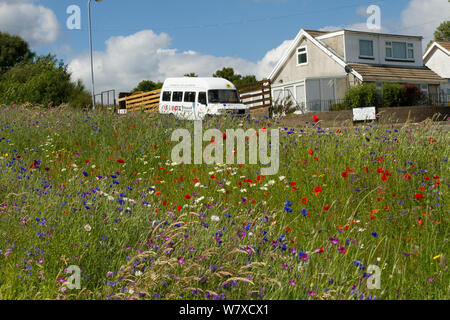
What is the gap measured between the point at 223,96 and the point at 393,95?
1434cm

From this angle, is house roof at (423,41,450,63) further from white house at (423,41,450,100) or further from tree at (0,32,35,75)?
tree at (0,32,35,75)

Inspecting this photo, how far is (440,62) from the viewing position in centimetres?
5156

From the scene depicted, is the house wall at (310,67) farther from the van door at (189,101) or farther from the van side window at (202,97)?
the van side window at (202,97)

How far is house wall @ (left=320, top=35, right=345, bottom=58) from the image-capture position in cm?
3800

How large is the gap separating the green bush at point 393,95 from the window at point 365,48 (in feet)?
22.7

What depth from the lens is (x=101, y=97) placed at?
1425 inches

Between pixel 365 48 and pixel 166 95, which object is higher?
pixel 365 48

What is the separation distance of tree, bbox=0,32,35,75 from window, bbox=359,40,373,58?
45.5 meters

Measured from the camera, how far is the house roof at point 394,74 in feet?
121

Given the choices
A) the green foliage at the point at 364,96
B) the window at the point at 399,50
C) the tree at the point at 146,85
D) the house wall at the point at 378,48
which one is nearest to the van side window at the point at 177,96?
the green foliage at the point at 364,96

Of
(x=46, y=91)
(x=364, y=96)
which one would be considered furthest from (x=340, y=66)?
(x=46, y=91)

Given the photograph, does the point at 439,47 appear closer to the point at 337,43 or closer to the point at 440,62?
the point at 440,62
